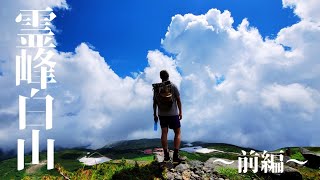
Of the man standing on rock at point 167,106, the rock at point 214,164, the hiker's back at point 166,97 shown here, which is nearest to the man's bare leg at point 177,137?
the man standing on rock at point 167,106

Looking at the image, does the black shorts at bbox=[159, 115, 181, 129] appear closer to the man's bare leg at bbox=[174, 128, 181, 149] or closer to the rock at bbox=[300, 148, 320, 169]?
the man's bare leg at bbox=[174, 128, 181, 149]

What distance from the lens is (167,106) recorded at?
14.3m

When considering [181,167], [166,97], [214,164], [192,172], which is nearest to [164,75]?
[166,97]

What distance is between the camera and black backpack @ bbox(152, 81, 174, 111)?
558 inches

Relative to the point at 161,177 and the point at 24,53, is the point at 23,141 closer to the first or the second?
the point at 24,53

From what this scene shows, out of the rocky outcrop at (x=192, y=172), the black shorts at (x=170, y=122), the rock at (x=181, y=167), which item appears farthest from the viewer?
the black shorts at (x=170, y=122)

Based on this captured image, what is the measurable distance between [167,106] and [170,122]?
1.82ft

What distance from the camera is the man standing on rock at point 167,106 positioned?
14.2m

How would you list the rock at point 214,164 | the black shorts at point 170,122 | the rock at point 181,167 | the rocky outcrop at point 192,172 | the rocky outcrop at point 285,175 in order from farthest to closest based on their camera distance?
the rocky outcrop at point 285,175
the rock at point 214,164
the black shorts at point 170,122
the rock at point 181,167
the rocky outcrop at point 192,172

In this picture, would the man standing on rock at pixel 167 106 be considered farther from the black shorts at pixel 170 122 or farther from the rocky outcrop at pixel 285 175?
the rocky outcrop at pixel 285 175

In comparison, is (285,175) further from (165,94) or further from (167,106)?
(165,94)

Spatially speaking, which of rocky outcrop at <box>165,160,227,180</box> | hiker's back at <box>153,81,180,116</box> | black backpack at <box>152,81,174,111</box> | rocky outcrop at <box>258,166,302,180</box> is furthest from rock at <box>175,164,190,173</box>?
rocky outcrop at <box>258,166,302,180</box>

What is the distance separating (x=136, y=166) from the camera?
45.3ft

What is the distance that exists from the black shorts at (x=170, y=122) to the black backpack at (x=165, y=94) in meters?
0.32
